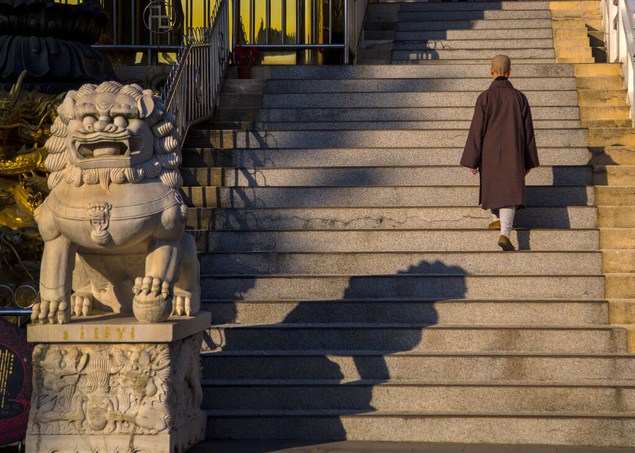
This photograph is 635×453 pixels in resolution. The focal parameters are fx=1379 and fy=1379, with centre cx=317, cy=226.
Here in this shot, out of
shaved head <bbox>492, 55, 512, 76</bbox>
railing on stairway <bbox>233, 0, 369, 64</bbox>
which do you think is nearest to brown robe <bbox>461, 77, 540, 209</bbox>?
shaved head <bbox>492, 55, 512, 76</bbox>

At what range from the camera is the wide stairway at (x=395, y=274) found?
9438 millimetres

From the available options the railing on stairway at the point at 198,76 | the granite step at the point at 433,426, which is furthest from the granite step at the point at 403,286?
the railing on stairway at the point at 198,76

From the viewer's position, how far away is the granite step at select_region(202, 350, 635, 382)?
32.0ft

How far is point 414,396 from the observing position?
31.3ft

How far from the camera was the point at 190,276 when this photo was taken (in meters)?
8.99

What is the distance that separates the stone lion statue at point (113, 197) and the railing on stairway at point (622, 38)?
21.4 feet

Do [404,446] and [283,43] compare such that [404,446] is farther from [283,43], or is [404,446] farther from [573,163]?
[283,43]

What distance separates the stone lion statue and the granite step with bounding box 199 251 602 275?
247 cm

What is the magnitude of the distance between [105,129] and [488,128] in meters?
4.27

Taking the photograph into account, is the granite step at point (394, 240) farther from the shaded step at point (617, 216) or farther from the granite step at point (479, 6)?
the granite step at point (479, 6)

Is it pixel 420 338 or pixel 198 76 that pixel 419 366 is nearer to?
pixel 420 338

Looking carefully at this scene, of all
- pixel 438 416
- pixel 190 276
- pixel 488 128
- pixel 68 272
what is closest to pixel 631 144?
pixel 488 128

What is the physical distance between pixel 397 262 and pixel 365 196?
1203mm

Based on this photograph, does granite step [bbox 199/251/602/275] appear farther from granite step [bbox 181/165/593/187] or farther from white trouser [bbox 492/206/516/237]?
granite step [bbox 181/165/593/187]
